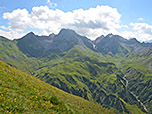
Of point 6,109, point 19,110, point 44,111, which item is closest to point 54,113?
point 44,111

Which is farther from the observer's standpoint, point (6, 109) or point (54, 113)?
point (54, 113)

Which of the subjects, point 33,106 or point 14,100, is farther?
point 33,106

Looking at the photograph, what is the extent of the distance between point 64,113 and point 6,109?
915 cm

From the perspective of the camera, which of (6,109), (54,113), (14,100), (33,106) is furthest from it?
(54,113)

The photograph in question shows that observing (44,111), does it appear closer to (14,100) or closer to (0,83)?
(14,100)

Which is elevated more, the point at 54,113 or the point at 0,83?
the point at 0,83

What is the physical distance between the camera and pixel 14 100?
14953mm

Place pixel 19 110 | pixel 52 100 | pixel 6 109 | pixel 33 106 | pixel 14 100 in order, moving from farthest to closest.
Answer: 1. pixel 52 100
2. pixel 33 106
3. pixel 14 100
4. pixel 19 110
5. pixel 6 109

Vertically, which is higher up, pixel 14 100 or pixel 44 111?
pixel 14 100

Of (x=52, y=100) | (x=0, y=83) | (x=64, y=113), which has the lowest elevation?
(x=64, y=113)

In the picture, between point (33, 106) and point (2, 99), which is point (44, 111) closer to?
point (33, 106)

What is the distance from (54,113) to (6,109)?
6590 millimetres

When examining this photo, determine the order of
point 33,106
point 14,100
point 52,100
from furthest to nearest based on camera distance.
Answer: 1. point 52,100
2. point 33,106
3. point 14,100

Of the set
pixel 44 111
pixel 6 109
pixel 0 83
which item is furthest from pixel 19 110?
pixel 0 83
